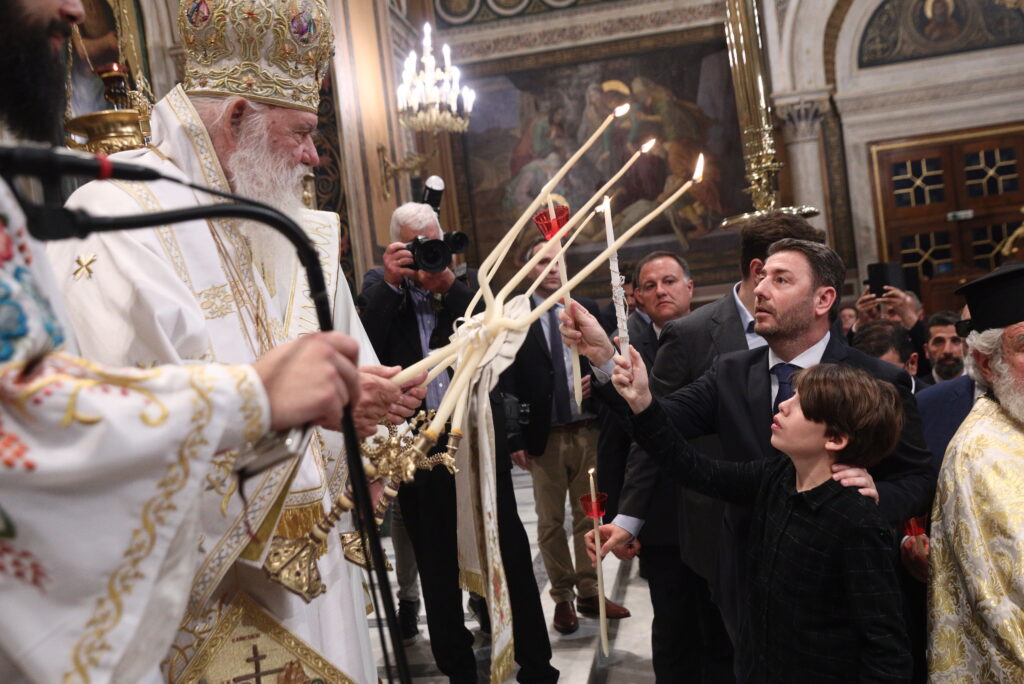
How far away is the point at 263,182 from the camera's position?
7.14 feet

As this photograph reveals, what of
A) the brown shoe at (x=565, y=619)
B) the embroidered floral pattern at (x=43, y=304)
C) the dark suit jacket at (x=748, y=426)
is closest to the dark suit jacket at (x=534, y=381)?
the brown shoe at (x=565, y=619)

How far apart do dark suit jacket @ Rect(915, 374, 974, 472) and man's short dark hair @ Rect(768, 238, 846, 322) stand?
637 millimetres

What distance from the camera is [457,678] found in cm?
357

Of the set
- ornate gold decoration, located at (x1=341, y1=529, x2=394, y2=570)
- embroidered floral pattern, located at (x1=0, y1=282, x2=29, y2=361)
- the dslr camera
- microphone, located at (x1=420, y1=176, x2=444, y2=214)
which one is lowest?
ornate gold decoration, located at (x1=341, y1=529, x2=394, y2=570)

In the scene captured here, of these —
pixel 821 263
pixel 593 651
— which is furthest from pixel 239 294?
pixel 593 651

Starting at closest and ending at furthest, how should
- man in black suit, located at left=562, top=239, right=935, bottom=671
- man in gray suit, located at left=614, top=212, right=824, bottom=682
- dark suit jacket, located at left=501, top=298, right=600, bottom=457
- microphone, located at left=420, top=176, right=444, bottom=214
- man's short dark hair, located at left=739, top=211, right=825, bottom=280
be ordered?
man in black suit, located at left=562, top=239, right=935, bottom=671
man in gray suit, located at left=614, top=212, right=824, bottom=682
man's short dark hair, located at left=739, top=211, right=825, bottom=280
microphone, located at left=420, top=176, right=444, bottom=214
dark suit jacket, located at left=501, top=298, right=600, bottom=457

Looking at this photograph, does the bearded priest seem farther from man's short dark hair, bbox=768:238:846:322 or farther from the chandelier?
the chandelier

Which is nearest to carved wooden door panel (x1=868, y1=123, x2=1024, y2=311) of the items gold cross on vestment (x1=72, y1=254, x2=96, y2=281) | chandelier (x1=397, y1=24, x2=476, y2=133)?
chandelier (x1=397, y1=24, x2=476, y2=133)

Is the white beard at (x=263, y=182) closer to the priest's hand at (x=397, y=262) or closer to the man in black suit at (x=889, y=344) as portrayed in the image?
the priest's hand at (x=397, y=262)

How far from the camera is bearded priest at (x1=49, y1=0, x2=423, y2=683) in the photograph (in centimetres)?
173

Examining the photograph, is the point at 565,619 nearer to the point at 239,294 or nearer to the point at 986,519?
the point at 986,519

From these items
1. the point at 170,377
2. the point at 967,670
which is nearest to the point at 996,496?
the point at 967,670

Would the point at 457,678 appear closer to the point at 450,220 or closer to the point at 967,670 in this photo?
the point at 967,670

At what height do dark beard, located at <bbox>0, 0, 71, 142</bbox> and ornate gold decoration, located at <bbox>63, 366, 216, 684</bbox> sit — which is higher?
dark beard, located at <bbox>0, 0, 71, 142</bbox>
